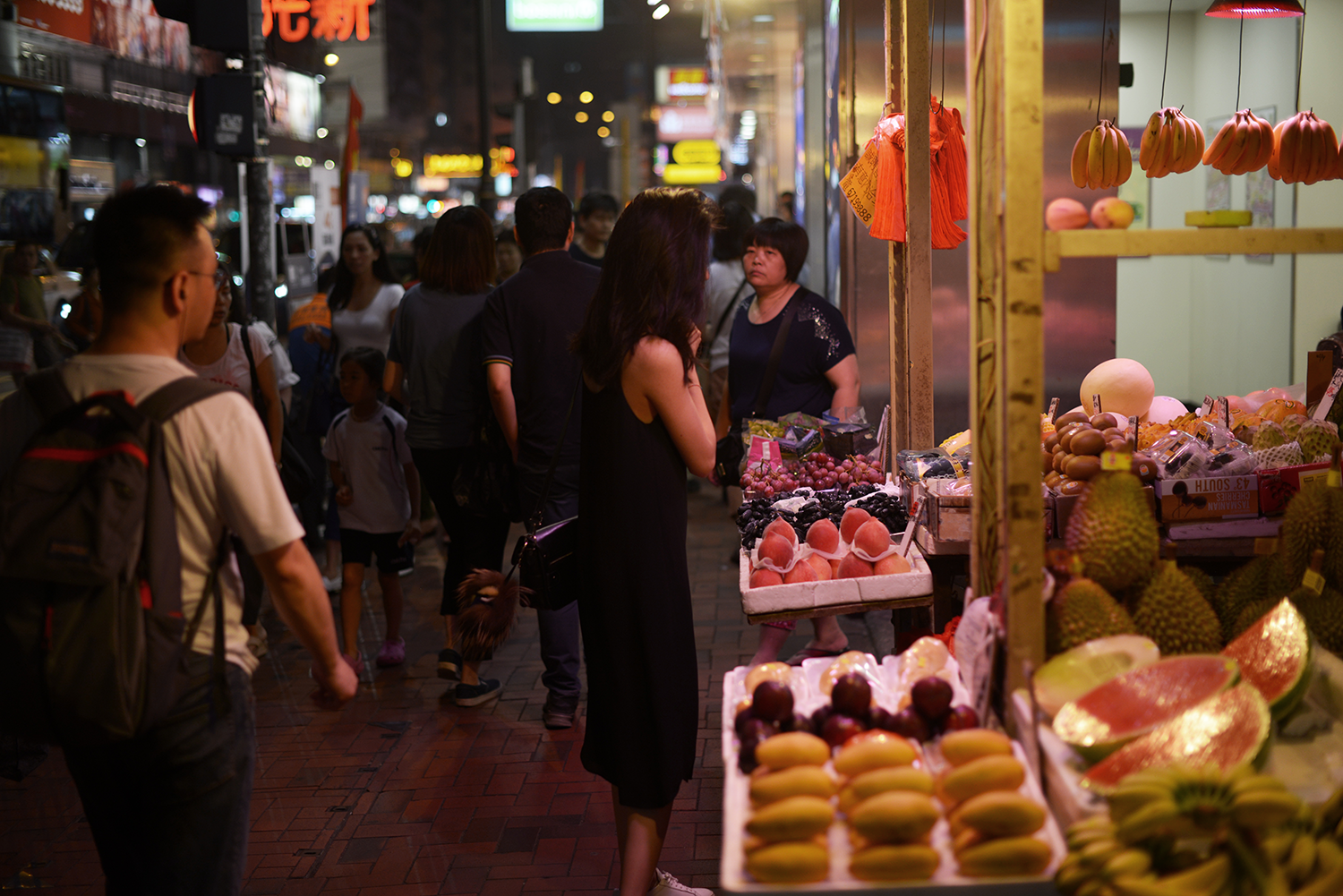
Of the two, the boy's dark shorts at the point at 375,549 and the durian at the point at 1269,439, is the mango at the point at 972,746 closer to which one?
the durian at the point at 1269,439

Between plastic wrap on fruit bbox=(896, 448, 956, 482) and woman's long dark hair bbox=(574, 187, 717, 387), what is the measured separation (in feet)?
3.58

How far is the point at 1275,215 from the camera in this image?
8.96 meters

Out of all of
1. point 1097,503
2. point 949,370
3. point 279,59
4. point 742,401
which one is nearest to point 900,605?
point 1097,503

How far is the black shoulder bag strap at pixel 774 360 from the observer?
17.9 feet

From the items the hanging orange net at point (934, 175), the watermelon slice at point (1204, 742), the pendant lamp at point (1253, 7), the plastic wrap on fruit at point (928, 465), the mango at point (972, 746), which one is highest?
the pendant lamp at point (1253, 7)

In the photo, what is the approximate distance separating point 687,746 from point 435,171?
55.8 m

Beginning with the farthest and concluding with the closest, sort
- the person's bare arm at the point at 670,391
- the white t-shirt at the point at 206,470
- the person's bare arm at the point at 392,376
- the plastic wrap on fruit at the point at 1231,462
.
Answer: the person's bare arm at the point at 392,376, the plastic wrap on fruit at the point at 1231,462, the person's bare arm at the point at 670,391, the white t-shirt at the point at 206,470

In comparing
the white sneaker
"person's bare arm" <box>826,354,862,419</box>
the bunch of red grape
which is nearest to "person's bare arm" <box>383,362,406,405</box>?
the bunch of red grape

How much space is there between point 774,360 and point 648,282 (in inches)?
93.4

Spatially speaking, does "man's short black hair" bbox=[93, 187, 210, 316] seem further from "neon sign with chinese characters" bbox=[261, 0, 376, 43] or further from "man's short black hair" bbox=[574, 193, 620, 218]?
"neon sign with chinese characters" bbox=[261, 0, 376, 43]

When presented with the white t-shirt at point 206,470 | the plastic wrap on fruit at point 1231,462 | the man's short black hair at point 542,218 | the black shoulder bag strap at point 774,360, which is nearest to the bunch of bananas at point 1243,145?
the plastic wrap on fruit at point 1231,462

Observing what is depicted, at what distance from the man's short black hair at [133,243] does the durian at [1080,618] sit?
1993 mm

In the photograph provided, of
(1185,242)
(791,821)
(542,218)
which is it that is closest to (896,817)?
(791,821)

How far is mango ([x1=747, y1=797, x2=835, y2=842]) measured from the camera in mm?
1931
